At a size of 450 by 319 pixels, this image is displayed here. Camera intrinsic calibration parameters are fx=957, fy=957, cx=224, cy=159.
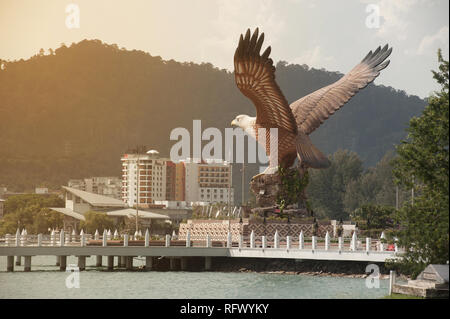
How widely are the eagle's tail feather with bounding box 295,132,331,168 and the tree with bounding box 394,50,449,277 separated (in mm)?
18680

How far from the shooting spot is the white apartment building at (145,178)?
14650cm

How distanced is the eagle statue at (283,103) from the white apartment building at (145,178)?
9739 centimetres

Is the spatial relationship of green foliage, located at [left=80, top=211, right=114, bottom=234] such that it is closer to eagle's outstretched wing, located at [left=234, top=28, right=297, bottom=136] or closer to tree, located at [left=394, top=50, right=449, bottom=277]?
eagle's outstretched wing, located at [left=234, top=28, right=297, bottom=136]

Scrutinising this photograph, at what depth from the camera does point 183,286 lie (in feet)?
122

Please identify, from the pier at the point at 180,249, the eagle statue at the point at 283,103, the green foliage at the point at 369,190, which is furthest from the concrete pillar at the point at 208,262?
the green foliage at the point at 369,190

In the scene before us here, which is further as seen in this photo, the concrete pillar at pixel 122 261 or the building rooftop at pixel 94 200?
the building rooftop at pixel 94 200

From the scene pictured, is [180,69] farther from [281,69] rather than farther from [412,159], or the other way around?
[412,159]

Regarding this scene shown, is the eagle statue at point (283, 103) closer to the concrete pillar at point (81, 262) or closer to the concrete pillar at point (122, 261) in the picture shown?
the concrete pillar at point (122, 261)

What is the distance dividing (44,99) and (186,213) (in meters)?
54.7

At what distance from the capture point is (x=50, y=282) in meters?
39.2

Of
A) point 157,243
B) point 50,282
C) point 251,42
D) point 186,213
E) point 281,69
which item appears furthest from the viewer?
point 281,69

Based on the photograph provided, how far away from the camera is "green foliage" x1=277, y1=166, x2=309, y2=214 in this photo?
4728 cm


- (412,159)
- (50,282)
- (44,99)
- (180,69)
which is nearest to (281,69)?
(180,69)

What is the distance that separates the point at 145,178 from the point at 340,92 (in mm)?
99549
